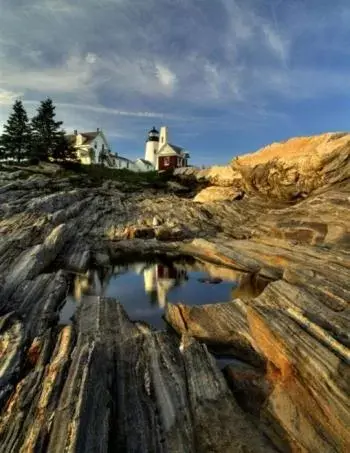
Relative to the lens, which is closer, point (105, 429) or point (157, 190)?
point (105, 429)

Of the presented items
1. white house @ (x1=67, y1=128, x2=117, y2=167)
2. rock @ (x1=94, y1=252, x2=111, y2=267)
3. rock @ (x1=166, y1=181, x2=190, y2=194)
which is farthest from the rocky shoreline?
white house @ (x1=67, y1=128, x2=117, y2=167)

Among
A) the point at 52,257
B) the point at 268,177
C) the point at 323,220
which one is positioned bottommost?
the point at 52,257

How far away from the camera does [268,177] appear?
6425 cm

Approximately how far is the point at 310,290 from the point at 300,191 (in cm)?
3733

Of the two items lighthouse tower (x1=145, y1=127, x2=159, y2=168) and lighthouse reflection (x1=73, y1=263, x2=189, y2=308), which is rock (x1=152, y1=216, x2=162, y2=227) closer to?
lighthouse reflection (x1=73, y1=263, x2=189, y2=308)

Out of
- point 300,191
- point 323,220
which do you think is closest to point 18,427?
point 323,220

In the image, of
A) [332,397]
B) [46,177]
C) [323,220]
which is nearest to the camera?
[332,397]

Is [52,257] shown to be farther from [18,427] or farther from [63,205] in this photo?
[18,427]

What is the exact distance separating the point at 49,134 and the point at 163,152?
170 ft

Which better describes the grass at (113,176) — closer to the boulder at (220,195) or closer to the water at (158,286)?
the boulder at (220,195)

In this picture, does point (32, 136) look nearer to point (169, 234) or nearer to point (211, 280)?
point (169, 234)

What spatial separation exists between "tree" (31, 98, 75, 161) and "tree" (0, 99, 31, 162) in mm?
2210

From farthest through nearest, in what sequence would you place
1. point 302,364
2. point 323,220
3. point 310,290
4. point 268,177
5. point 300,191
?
1. point 268,177
2. point 300,191
3. point 323,220
4. point 310,290
5. point 302,364

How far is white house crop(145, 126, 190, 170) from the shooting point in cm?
13950
